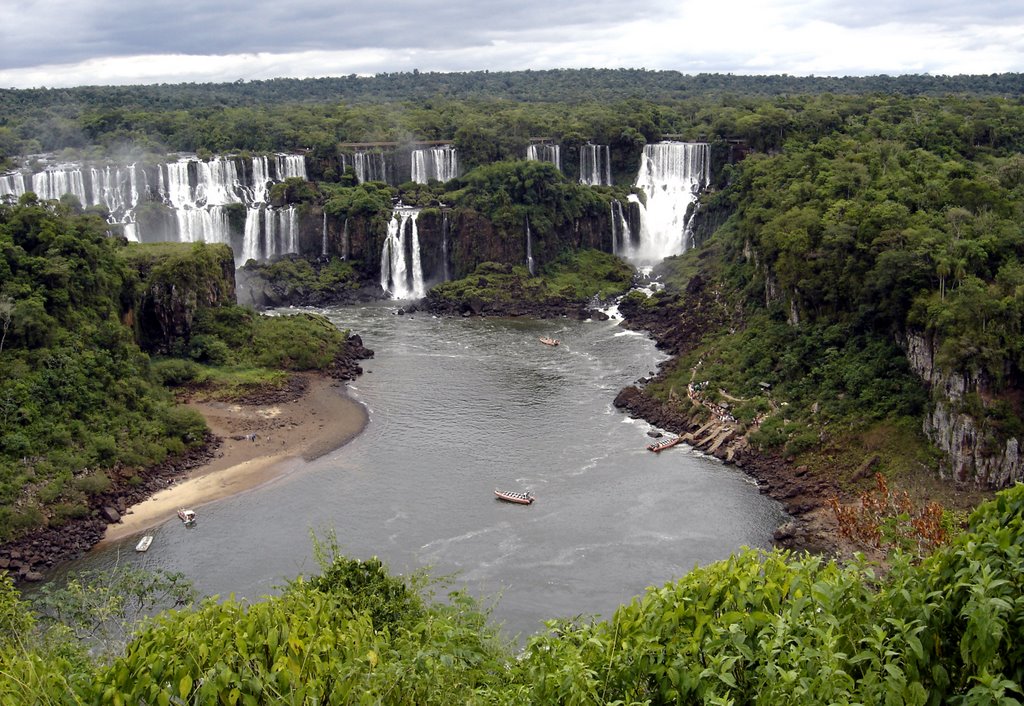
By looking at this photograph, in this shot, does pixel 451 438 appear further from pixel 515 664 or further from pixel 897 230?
pixel 515 664

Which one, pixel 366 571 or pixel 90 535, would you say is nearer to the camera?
pixel 366 571

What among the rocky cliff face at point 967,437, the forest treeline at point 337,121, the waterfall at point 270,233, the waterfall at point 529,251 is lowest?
the rocky cliff face at point 967,437

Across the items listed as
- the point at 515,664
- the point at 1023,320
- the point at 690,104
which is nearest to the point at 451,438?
the point at 1023,320

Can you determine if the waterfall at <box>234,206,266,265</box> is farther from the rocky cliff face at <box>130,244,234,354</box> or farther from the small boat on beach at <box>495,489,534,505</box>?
the small boat on beach at <box>495,489,534,505</box>

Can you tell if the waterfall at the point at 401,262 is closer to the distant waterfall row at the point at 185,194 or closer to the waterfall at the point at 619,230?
the distant waterfall row at the point at 185,194

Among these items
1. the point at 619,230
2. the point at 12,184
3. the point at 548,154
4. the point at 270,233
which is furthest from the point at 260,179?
the point at 619,230

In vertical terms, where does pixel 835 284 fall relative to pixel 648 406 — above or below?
above

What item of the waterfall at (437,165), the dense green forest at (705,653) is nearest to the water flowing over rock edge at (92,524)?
the dense green forest at (705,653)

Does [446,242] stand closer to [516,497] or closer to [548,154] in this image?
[548,154]
